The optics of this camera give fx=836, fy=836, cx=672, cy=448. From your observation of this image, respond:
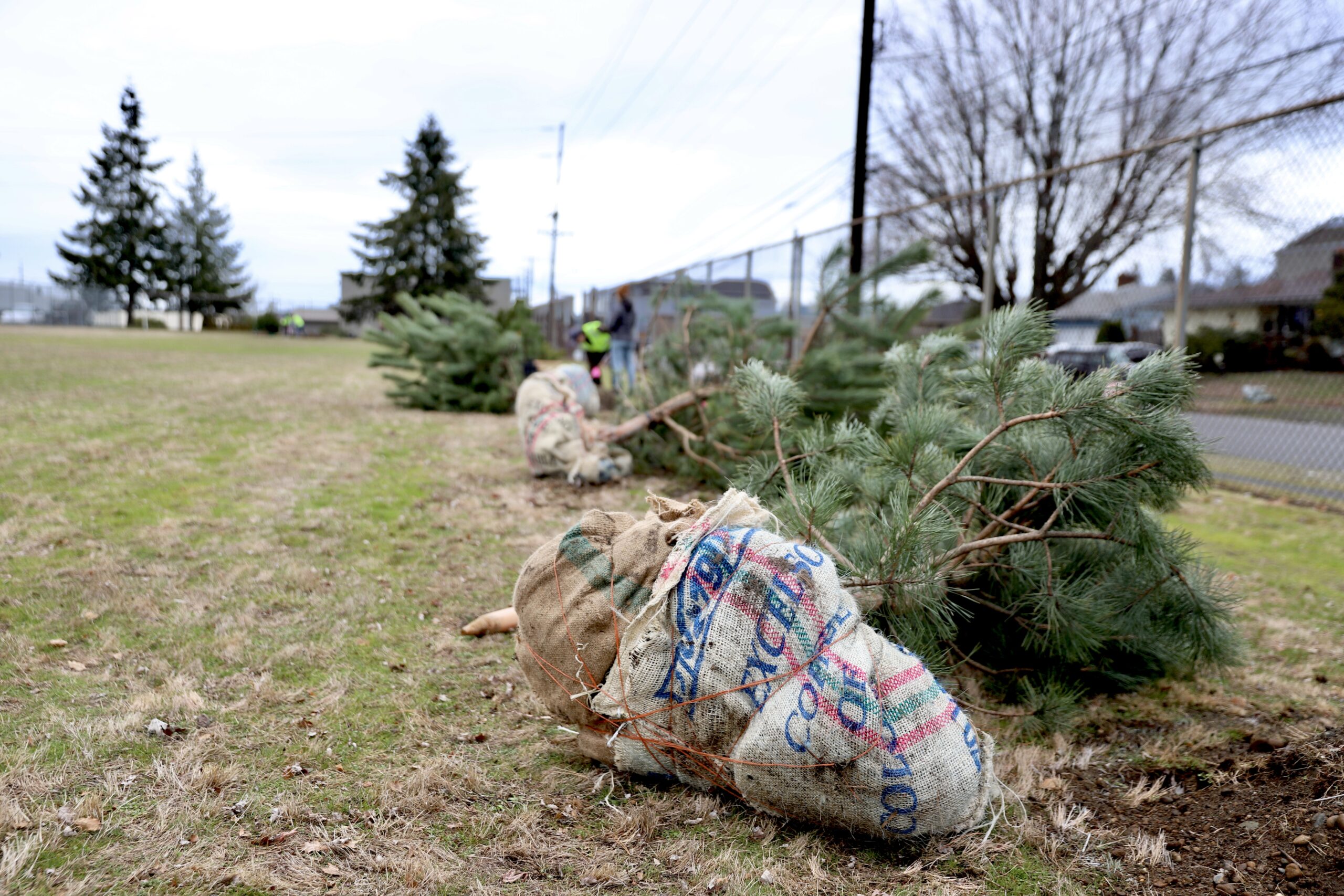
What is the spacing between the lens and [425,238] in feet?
160

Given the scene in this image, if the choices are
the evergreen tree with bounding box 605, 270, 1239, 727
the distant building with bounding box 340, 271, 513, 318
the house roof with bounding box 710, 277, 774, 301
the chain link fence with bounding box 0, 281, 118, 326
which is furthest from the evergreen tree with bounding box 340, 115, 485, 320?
the evergreen tree with bounding box 605, 270, 1239, 727

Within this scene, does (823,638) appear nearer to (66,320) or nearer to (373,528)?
(373,528)

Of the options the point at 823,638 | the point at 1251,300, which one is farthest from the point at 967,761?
the point at 1251,300

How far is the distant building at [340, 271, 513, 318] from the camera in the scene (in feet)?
165

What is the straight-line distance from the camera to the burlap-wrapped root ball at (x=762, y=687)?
80.4 inches

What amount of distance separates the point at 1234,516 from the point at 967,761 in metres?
5.37

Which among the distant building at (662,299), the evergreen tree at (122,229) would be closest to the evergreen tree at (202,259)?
the evergreen tree at (122,229)

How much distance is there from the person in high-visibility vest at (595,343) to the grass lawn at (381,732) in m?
7.30

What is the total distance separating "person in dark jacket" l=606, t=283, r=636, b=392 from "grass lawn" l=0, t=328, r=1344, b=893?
707cm

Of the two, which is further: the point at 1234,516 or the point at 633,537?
the point at 1234,516

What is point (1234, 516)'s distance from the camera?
623 cm

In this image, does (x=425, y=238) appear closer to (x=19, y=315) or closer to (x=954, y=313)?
(x=19, y=315)

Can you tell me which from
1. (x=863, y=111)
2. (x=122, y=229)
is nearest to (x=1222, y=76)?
(x=863, y=111)

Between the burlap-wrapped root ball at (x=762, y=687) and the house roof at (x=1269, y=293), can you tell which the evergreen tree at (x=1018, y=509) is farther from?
the house roof at (x=1269, y=293)
